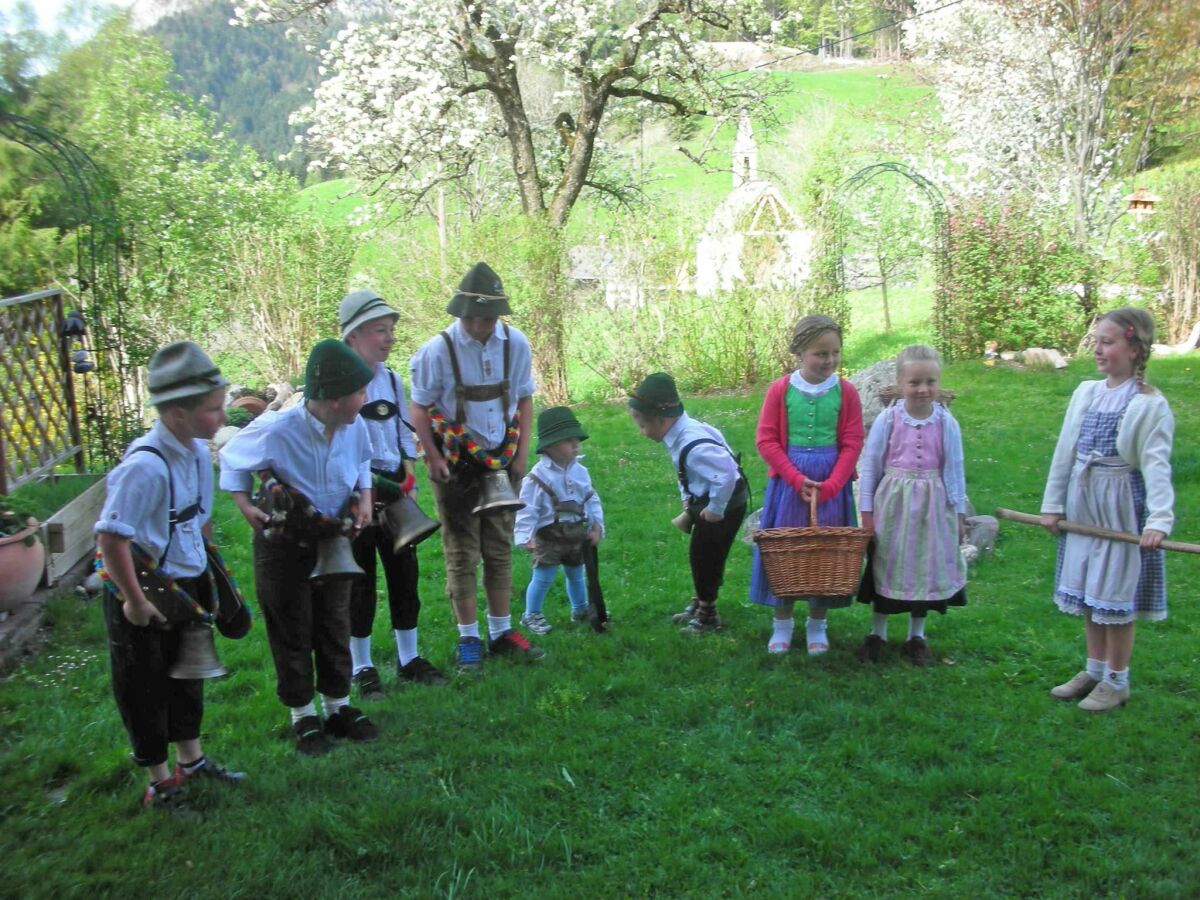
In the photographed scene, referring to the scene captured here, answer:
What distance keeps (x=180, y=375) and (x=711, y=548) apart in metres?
2.99

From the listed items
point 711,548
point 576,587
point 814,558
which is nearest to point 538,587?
point 576,587

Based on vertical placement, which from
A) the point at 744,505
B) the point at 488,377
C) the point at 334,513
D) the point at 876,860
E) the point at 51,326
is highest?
the point at 51,326

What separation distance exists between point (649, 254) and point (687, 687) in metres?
10.0

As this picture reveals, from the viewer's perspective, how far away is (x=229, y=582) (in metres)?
3.94

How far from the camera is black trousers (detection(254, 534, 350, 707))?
4.07 metres

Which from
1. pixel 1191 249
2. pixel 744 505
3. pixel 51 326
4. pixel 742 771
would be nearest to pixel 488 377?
pixel 744 505

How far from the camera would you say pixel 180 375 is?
3.56m

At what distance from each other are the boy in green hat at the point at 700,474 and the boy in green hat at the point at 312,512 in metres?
1.68

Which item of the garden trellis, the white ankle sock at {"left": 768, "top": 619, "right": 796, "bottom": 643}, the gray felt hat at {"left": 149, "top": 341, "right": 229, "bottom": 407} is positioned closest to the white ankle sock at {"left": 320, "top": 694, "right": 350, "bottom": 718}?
the gray felt hat at {"left": 149, "top": 341, "right": 229, "bottom": 407}

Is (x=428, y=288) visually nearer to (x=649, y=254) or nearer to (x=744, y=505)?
(x=649, y=254)

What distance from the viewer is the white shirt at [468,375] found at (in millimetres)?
4996

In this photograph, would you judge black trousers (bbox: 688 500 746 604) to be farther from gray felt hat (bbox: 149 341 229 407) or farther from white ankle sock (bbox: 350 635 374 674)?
gray felt hat (bbox: 149 341 229 407)

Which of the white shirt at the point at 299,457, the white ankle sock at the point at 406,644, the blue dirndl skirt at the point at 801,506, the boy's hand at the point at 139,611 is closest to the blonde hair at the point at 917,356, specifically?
the blue dirndl skirt at the point at 801,506

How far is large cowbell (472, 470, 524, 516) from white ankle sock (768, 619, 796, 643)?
1515 mm
